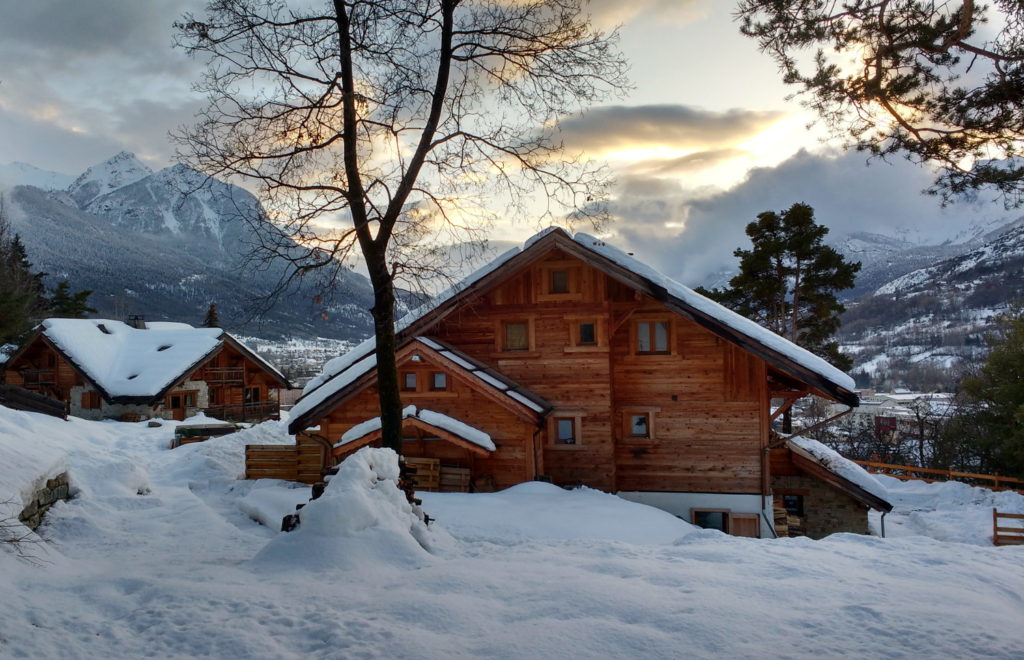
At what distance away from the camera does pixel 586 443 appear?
57.1 feet

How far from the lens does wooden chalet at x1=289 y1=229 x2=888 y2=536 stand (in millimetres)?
16422

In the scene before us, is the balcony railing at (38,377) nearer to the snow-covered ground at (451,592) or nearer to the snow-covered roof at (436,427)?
the snow-covered roof at (436,427)

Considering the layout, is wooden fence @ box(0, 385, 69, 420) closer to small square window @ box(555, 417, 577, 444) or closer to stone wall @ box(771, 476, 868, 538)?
small square window @ box(555, 417, 577, 444)

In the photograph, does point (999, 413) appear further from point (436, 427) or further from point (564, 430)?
point (436, 427)

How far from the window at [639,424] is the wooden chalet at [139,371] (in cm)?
2978

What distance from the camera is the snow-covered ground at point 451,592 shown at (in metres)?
4.92

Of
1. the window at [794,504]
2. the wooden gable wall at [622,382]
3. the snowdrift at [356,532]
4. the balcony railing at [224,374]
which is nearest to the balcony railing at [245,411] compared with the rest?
the balcony railing at [224,374]

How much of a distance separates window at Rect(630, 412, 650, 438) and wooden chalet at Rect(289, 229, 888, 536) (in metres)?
0.04

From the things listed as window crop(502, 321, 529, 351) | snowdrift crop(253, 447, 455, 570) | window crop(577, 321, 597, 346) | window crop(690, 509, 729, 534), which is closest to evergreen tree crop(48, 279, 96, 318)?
window crop(502, 321, 529, 351)

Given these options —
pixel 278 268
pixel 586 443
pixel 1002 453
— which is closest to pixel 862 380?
pixel 1002 453

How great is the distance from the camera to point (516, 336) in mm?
18156

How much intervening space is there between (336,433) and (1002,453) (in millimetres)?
32364

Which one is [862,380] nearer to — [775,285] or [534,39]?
[775,285]

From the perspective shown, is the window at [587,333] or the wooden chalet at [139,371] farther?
the wooden chalet at [139,371]
